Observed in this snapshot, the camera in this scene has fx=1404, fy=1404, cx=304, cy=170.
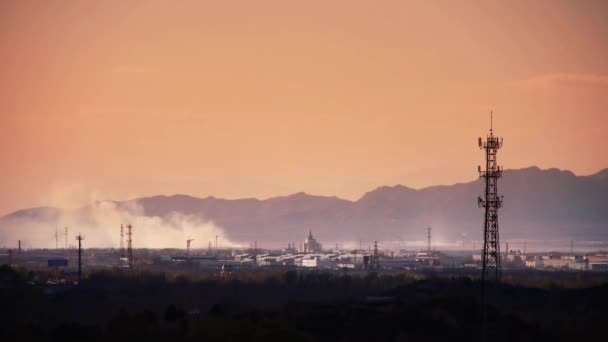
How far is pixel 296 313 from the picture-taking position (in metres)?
89.8

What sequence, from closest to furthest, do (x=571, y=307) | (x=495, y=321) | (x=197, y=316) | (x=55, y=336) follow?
(x=55, y=336) → (x=495, y=321) → (x=197, y=316) → (x=571, y=307)

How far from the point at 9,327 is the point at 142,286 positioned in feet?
160

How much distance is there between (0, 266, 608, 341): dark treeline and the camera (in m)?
80.1

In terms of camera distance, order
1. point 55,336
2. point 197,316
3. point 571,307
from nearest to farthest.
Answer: point 55,336 → point 197,316 → point 571,307

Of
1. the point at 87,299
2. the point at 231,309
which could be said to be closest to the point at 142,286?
the point at 87,299

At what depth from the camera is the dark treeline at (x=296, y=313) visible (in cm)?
8006

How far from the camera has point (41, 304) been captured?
365 ft

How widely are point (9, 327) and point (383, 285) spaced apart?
55057 mm

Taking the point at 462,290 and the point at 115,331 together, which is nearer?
the point at 115,331

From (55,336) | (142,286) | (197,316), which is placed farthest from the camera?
(142,286)

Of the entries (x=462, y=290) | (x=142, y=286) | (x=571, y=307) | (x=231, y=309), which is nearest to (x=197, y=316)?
(x=231, y=309)

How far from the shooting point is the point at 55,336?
79000mm

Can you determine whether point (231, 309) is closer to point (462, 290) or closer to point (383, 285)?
point (462, 290)

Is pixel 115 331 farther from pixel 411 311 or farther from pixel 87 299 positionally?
pixel 87 299
